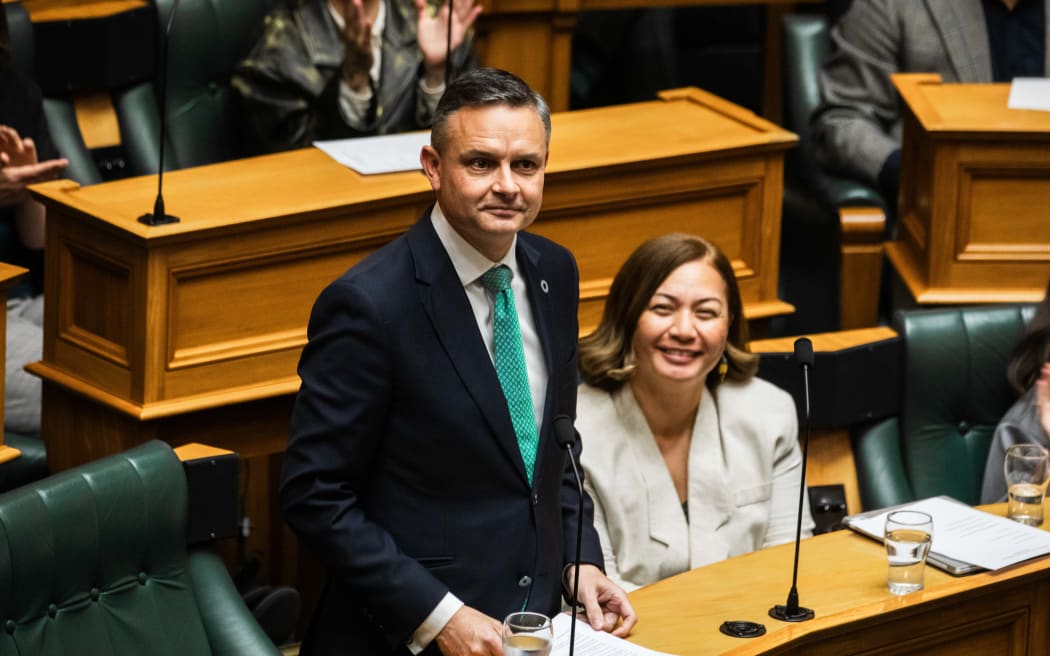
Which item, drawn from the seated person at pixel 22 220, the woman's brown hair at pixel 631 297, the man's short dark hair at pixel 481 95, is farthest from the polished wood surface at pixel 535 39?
the man's short dark hair at pixel 481 95

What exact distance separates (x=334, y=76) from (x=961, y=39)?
1.53m

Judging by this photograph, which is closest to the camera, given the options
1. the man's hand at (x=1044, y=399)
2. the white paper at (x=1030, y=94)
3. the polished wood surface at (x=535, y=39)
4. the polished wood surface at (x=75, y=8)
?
the man's hand at (x=1044, y=399)

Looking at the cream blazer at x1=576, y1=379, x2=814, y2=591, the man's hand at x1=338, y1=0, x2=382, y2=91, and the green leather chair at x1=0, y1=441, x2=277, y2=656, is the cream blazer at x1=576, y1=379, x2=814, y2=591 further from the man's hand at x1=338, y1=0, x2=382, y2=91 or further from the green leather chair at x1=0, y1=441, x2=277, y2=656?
the man's hand at x1=338, y1=0, x2=382, y2=91

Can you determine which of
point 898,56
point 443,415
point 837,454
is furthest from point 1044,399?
point 898,56

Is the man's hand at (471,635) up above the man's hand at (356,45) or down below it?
below

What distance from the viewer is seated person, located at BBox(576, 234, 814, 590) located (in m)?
2.72

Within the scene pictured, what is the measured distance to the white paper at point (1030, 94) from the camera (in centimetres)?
369

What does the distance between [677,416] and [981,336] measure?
0.77 meters

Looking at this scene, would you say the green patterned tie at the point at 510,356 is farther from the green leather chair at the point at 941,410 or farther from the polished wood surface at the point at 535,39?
the polished wood surface at the point at 535,39

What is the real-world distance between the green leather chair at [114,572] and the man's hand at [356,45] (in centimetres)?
148

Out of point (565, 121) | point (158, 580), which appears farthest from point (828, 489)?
point (158, 580)

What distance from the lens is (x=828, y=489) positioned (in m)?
3.02

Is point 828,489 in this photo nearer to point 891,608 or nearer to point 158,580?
point 891,608

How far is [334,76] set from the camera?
3.75 m
